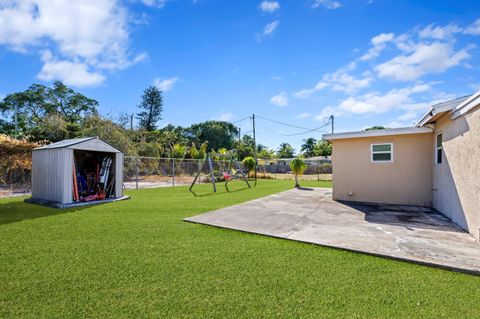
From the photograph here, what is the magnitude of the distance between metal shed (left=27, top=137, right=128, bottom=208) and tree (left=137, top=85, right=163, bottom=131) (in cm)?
2782

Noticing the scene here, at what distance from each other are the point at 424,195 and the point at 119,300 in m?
8.23

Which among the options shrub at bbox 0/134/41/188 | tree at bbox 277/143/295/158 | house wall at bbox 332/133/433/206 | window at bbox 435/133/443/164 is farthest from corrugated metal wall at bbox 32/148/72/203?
tree at bbox 277/143/295/158

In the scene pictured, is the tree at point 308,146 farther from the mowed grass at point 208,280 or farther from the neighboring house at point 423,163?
the mowed grass at point 208,280

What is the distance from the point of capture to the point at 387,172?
24.6ft

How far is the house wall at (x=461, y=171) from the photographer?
397 cm

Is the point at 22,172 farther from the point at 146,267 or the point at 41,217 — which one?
the point at 146,267

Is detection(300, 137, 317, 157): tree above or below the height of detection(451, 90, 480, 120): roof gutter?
above

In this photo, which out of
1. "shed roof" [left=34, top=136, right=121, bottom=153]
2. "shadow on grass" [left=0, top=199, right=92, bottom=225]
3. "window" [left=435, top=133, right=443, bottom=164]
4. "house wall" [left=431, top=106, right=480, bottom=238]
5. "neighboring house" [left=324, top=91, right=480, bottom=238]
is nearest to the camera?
"house wall" [left=431, top=106, right=480, bottom=238]

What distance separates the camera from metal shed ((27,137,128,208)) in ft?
23.1

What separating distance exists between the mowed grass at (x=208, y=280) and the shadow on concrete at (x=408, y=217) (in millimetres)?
2413

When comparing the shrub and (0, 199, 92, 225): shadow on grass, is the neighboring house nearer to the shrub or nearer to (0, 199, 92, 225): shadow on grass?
(0, 199, 92, 225): shadow on grass

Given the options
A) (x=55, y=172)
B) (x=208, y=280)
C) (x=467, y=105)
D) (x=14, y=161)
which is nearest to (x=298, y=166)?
(x=467, y=105)

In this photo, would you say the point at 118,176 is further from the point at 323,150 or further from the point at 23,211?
the point at 323,150

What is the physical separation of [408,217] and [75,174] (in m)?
9.56
